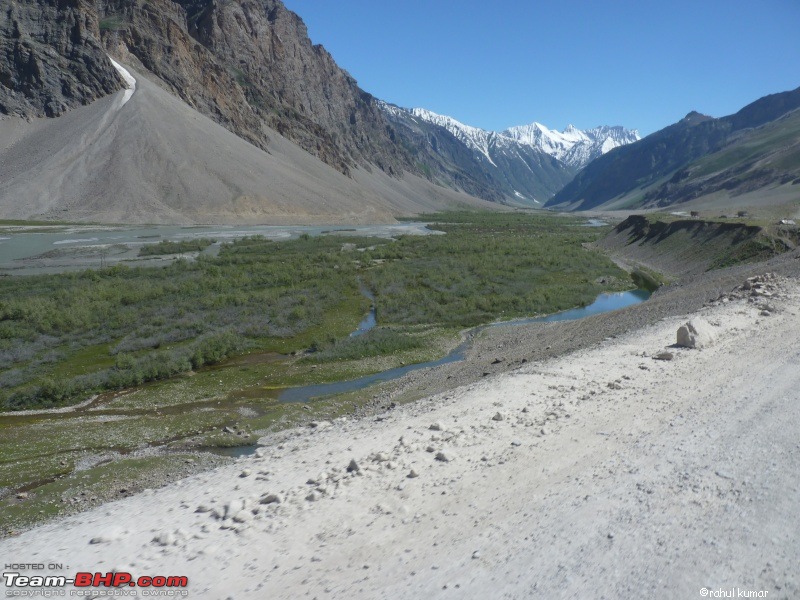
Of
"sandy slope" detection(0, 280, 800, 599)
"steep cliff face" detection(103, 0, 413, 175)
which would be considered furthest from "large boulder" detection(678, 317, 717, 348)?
"steep cliff face" detection(103, 0, 413, 175)

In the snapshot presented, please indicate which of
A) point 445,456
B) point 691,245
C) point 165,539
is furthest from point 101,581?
point 691,245

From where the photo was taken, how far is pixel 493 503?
8773 mm

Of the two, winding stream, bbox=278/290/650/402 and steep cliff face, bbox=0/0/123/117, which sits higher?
steep cliff face, bbox=0/0/123/117

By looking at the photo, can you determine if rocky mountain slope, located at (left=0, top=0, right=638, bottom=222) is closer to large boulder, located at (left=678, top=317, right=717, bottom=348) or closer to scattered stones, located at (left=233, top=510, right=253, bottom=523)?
large boulder, located at (left=678, top=317, right=717, bottom=348)

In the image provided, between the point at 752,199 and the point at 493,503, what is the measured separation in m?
152

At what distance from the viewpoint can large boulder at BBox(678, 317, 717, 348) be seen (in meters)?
16.5

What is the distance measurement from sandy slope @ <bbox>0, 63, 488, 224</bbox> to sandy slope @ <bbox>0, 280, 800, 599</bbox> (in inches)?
3896

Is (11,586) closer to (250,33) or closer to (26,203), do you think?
(26,203)

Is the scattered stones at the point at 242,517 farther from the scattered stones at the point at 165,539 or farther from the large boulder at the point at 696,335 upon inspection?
the large boulder at the point at 696,335

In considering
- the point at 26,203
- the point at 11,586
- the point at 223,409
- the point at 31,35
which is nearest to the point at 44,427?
the point at 223,409

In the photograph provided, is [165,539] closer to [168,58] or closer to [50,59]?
[50,59]

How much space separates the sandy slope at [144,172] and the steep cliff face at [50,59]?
4.21 metres

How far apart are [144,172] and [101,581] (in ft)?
367

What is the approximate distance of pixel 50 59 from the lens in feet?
383
